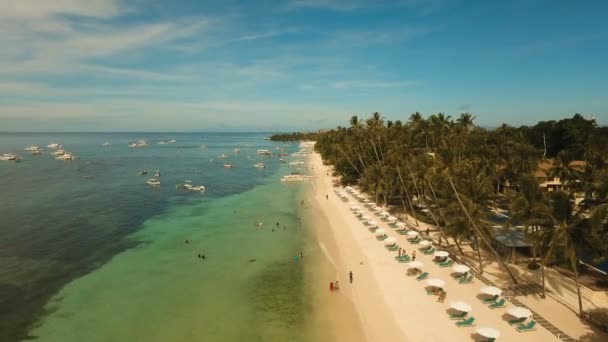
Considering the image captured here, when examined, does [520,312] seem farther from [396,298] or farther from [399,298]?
[396,298]

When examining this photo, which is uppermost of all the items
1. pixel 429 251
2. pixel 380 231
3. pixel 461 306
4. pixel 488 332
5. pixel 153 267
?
pixel 380 231

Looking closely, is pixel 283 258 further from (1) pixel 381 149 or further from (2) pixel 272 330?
(1) pixel 381 149

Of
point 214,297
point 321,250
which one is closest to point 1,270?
point 214,297

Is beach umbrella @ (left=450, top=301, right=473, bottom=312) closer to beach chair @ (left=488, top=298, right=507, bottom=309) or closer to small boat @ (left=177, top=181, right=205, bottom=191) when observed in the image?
beach chair @ (left=488, top=298, right=507, bottom=309)

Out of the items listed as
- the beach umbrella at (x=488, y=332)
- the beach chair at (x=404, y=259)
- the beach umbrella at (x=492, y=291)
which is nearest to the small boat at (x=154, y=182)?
the beach chair at (x=404, y=259)

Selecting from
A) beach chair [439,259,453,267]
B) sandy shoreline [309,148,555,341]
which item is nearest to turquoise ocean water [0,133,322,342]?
sandy shoreline [309,148,555,341]

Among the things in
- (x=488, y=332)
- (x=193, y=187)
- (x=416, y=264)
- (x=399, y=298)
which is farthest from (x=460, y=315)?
(x=193, y=187)

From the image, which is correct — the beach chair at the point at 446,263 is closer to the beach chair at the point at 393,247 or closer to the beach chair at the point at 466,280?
the beach chair at the point at 466,280
